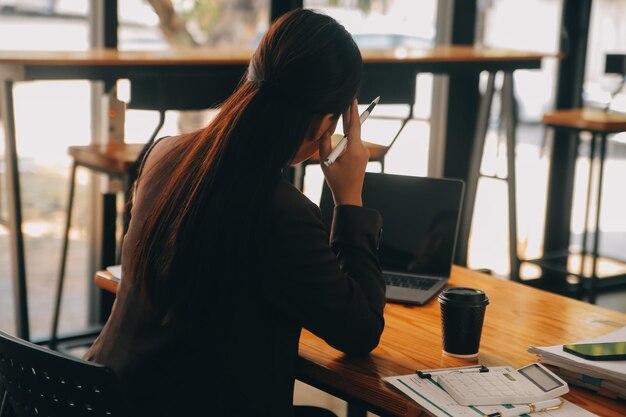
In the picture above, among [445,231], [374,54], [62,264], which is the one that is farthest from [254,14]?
[445,231]

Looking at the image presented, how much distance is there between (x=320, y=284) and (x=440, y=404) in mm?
241

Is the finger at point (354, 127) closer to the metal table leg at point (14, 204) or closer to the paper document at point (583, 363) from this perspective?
the paper document at point (583, 363)

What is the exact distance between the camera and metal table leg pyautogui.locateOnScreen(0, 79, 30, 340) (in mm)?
2602

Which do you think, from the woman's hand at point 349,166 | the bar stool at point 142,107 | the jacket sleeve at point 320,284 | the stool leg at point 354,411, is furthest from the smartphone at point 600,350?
the bar stool at point 142,107

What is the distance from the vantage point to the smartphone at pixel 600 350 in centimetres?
135

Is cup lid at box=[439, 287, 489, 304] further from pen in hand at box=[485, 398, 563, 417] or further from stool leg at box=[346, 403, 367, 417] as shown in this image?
stool leg at box=[346, 403, 367, 417]

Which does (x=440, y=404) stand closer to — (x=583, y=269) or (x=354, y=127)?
(x=354, y=127)

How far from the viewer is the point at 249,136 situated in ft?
4.24

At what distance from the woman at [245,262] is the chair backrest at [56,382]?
11 centimetres

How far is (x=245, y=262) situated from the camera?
4.27 feet

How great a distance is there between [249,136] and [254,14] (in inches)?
94.7

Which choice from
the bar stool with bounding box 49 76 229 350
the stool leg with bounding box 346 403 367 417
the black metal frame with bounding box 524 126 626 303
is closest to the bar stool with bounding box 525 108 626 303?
the black metal frame with bounding box 524 126 626 303

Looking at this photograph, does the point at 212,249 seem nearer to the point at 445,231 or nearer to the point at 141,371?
the point at 141,371

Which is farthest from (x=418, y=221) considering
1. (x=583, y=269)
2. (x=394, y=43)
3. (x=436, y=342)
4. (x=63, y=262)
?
(x=583, y=269)
